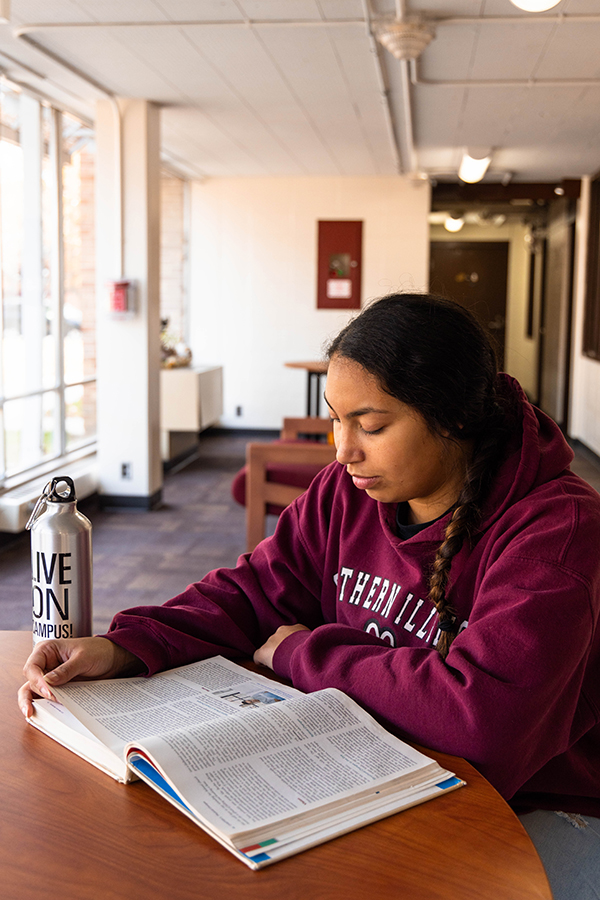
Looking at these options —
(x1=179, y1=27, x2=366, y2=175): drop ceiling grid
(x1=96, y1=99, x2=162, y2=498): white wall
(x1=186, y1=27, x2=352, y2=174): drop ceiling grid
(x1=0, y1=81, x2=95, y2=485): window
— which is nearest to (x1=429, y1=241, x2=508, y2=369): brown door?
(x1=179, y1=27, x2=366, y2=175): drop ceiling grid

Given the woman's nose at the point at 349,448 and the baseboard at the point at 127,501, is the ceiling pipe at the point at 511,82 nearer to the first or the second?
the baseboard at the point at 127,501

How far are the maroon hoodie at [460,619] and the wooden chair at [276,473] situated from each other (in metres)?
2.23

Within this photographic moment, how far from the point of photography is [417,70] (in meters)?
4.61

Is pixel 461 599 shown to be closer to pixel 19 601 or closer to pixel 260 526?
pixel 260 526

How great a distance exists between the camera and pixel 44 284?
5.64m

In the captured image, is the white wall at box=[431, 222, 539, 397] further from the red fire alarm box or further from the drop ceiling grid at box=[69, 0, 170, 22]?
the drop ceiling grid at box=[69, 0, 170, 22]

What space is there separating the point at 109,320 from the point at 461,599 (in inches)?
191

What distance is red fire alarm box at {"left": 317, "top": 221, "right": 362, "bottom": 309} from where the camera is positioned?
8.84 m

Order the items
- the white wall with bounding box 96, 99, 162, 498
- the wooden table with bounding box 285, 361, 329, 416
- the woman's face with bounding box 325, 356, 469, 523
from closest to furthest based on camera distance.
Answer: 1. the woman's face with bounding box 325, 356, 469, 523
2. the white wall with bounding box 96, 99, 162, 498
3. the wooden table with bounding box 285, 361, 329, 416

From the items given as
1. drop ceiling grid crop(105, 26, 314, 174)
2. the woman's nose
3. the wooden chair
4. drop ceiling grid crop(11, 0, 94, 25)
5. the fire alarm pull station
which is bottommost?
the wooden chair

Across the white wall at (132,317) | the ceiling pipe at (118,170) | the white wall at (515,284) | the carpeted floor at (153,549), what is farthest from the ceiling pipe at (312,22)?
the white wall at (515,284)

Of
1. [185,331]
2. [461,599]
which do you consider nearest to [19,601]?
[461,599]

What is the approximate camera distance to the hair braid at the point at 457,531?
1228 millimetres

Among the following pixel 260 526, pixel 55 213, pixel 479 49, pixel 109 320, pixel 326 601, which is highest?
pixel 479 49
